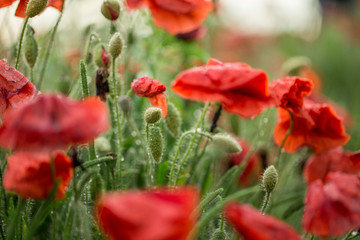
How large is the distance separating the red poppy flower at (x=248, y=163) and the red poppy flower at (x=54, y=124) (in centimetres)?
64

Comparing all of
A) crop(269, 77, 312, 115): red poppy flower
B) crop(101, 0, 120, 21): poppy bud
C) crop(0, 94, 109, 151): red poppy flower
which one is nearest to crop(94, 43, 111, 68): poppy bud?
crop(101, 0, 120, 21): poppy bud

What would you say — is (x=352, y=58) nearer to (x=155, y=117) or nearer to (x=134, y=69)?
(x=134, y=69)

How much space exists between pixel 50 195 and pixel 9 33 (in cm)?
57

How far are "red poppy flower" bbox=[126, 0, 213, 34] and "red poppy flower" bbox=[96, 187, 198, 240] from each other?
647 millimetres

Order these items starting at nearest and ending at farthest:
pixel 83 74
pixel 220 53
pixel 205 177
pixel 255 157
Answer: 1. pixel 83 74
2. pixel 205 177
3. pixel 255 157
4. pixel 220 53

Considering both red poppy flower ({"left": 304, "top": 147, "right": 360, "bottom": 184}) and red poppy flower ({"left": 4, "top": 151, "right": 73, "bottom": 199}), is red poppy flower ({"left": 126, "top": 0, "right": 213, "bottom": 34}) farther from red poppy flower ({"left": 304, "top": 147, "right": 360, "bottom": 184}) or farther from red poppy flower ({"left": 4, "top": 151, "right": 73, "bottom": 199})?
red poppy flower ({"left": 4, "top": 151, "right": 73, "bottom": 199})

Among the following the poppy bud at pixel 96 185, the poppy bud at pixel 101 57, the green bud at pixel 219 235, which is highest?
the poppy bud at pixel 101 57

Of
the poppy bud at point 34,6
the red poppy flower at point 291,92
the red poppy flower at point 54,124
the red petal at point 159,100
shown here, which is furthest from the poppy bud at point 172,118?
the red poppy flower at point 54,124

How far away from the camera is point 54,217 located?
75 centimetres

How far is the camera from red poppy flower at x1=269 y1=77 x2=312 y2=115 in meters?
0.81

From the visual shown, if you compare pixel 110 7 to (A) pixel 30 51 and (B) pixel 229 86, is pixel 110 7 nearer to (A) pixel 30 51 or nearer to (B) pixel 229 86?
(A) pixel 30 51

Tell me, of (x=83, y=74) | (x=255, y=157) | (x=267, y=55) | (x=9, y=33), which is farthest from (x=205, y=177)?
(x=267, y=55)

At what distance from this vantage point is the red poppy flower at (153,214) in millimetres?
414

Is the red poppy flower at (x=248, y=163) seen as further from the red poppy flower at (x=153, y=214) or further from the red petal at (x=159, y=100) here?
the red poppy flower at (x=153, y=214)
